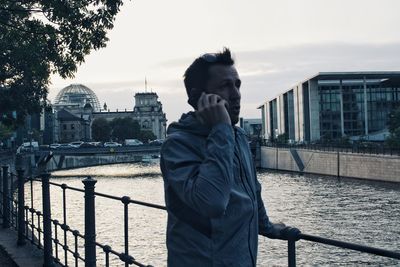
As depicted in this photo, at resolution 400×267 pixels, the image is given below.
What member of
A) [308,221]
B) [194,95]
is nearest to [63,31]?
[194,95]

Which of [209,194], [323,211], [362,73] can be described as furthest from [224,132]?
[362,73]

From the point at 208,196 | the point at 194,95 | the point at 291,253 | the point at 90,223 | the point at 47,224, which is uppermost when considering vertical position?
the point at 194,95

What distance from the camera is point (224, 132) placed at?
2799 millimetres

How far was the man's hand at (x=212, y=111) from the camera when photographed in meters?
2.84

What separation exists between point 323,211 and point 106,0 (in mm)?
26094

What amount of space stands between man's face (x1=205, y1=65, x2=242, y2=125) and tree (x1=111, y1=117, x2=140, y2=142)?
17301cm

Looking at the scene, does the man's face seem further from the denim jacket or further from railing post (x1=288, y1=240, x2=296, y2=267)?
railing post (x1=288, y1=240, x2=296, y2=267)

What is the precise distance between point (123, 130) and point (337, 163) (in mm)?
116512

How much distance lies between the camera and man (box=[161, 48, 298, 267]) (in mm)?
2721

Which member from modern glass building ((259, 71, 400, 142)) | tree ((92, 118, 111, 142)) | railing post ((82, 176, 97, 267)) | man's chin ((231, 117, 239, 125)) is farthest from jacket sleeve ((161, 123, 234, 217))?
tree ((92, 118, 111, 142))

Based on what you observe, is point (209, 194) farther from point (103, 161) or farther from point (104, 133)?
point (104, 133)

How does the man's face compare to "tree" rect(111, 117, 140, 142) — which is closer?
the man's face

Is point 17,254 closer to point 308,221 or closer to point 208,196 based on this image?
point 208,196

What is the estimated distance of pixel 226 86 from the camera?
306 cm
